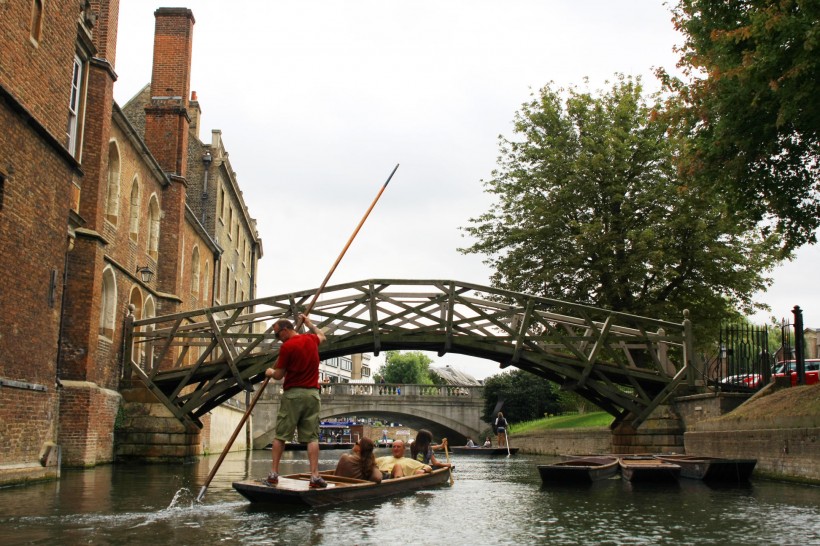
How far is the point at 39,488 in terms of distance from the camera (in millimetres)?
10930

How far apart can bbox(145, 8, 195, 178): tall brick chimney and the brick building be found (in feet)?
0.12

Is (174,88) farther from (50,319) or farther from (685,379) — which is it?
(685,379)

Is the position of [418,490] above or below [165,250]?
below

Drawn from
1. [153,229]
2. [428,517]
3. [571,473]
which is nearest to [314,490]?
[428,517]

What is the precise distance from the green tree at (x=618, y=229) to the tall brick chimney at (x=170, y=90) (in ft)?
34.5

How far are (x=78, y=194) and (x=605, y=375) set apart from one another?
1232 cm

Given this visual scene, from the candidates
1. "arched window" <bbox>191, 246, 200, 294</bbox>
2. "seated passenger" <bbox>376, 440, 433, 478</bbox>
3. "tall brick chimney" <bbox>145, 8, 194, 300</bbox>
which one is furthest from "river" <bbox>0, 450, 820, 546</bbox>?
"arched window" <bbox>191, 246, 200, 294</bbox>

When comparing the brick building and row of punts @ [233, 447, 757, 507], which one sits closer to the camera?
row of punts @ [233, 447, 757, 507]

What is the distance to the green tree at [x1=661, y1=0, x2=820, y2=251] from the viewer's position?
11.8 meters

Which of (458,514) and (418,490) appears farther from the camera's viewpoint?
(418,490)

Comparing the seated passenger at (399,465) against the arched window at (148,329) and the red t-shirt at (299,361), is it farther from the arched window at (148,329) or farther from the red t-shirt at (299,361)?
the arched window at (148,329)

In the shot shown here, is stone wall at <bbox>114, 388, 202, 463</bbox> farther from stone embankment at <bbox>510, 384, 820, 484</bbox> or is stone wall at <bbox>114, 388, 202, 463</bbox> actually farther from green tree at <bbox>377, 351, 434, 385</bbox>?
green tree at <bbox>377, 351, 434, 385</bbox>

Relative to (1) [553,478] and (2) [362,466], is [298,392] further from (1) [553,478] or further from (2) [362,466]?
(1) [553,478]

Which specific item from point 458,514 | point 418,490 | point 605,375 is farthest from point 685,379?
point 458,514
